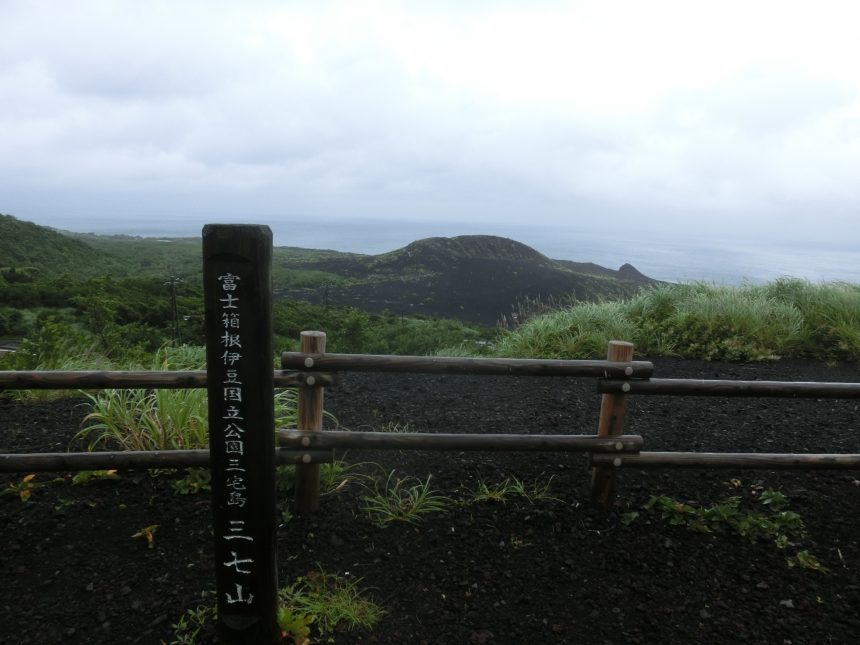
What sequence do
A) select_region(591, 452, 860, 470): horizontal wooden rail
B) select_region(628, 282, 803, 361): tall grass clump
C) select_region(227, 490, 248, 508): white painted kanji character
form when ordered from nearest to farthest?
select_region(227, 490, 248, 508): white painted kanji character
select_region(591, 452, 860, 470): horizontal wooden rail
select_region(628, 282, 803, 361): tall grass clump

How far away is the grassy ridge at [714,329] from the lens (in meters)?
8.17

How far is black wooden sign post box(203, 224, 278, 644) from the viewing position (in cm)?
214

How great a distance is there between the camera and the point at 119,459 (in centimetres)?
331

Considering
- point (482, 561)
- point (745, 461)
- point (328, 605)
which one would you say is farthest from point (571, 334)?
point (328, 605)

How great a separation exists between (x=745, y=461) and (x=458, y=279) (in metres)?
29.4

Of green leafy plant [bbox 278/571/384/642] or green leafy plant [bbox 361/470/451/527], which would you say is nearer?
green leafy plant [bbox 278/571/384/642]

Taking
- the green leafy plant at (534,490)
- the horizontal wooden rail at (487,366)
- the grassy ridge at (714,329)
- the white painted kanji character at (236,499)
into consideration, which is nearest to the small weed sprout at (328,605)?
the white painted kanji character at (236,499)

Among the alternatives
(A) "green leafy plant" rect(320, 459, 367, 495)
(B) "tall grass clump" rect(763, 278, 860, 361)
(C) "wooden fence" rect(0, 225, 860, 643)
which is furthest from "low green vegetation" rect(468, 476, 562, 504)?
(B) "tall grass clump" rect(763, 278, 860, 361)

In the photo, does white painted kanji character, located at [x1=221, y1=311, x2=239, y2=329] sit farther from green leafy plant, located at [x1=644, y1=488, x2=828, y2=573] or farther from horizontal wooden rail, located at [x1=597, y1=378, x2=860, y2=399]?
green leafy plant, located at [x1=644, y1=488, x2=828, y2=573]

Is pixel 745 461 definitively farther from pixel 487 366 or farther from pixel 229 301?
pixel 229 301

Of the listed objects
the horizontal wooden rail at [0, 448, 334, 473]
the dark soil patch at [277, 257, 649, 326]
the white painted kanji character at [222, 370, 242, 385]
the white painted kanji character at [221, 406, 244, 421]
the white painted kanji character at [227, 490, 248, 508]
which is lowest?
the dark soil patch at [277, 257, 649, 326]

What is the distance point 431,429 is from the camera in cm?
511

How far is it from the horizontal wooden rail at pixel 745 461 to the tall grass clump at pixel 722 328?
452 centimetres

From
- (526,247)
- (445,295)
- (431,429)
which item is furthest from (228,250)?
(526,247)
